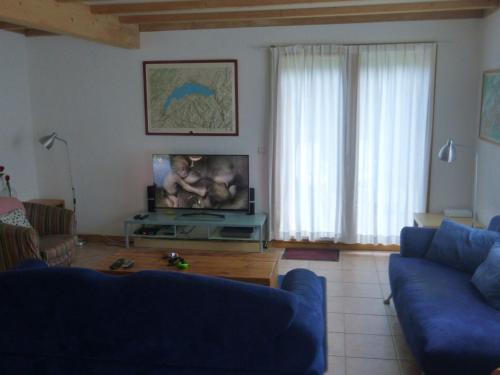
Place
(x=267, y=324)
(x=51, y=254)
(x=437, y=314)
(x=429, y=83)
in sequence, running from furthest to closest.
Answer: (x=429, y=83) → (x=51, y=254) → (x=437, y=314) → (x=267, y=324)

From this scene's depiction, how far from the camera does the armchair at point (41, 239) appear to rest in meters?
4.25

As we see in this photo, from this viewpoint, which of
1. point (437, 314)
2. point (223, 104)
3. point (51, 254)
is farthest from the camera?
point (223, 104)

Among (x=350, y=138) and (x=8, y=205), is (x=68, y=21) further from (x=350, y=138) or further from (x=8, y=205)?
(x=350, y=138)

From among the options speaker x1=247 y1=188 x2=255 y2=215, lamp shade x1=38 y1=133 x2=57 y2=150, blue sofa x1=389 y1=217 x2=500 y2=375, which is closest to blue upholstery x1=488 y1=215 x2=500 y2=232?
blue sofa x1=389 y1=217 x2=500 y2=375

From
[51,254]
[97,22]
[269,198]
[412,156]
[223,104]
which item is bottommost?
[51,254]

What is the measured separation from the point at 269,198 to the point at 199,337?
3492 mm

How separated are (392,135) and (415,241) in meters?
1.60

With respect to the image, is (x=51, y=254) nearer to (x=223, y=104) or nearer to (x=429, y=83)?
(x=223, y=104)

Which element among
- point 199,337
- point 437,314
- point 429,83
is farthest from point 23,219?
point 429,83

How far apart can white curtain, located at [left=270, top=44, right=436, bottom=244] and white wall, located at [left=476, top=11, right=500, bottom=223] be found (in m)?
0.51

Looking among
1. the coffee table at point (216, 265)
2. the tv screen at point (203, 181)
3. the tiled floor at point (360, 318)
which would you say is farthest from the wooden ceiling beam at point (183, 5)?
the tiled floor at point (360, 318)

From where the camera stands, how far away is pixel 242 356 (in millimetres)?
2256

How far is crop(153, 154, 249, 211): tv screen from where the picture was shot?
563 centimetres

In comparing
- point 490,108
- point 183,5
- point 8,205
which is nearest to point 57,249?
point 8,205
